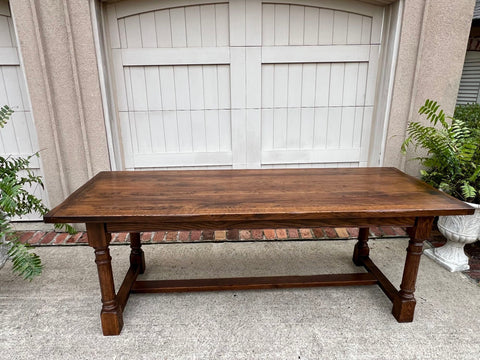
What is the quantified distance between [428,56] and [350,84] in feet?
2.27

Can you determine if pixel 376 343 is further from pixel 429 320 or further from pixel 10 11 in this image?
pixel 10 11

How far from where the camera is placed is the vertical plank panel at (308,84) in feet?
10.0

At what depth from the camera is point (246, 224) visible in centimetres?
174

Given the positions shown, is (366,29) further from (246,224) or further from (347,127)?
(246,224)

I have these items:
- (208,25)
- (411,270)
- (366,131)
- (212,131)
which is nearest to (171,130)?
(212,131)

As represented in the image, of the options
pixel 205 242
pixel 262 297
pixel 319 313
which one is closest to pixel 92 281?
pixel 205 242

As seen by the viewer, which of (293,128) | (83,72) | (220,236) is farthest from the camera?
(293,128)

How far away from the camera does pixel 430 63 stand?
2795mm

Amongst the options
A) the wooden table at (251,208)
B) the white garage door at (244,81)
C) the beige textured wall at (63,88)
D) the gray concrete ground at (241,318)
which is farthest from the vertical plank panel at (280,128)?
the beige textured wall at (63,88)

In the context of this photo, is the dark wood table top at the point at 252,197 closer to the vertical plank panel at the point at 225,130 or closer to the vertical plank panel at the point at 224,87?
the vertical plank panel at the point at 225,130

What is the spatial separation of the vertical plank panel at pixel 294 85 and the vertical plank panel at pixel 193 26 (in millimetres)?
926

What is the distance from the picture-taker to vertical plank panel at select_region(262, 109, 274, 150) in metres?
3.18

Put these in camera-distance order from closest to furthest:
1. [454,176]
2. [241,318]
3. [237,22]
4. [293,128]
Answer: [241,318]
[454,176]
[237,22]
[293,128]

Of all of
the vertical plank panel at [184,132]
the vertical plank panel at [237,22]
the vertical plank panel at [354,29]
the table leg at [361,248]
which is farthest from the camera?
the vertical plank panel at [184,132]
